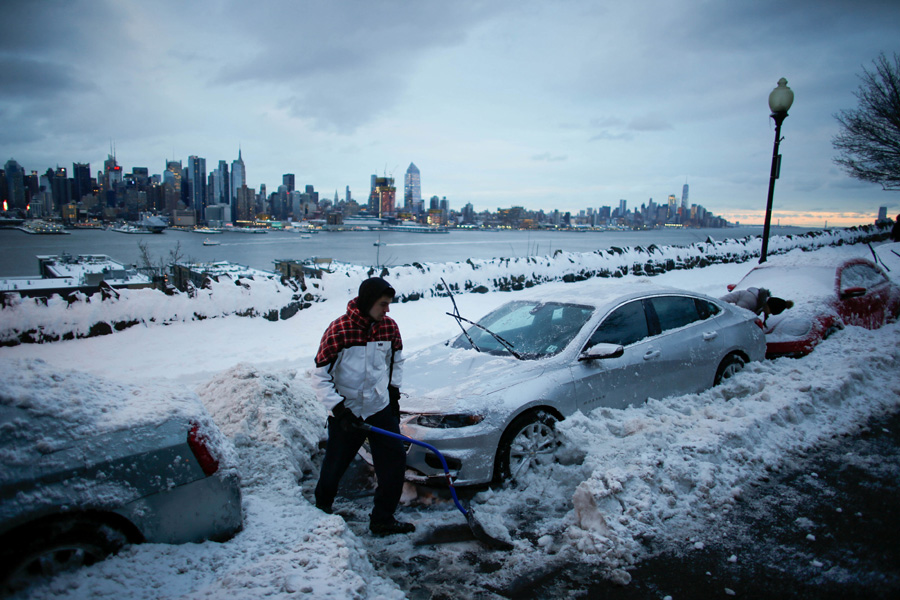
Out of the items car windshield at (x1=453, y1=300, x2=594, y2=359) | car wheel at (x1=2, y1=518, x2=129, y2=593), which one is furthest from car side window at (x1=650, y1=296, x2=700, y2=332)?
car wheel at (x1=2, y1=518, x2=129, y2=593)

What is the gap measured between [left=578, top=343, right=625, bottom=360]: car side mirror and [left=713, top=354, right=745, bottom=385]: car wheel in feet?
6.10

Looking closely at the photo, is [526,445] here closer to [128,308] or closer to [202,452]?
[202,452]

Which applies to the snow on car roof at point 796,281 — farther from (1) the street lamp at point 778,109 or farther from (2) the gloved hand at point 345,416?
(2) the gloved hand at point 345,416

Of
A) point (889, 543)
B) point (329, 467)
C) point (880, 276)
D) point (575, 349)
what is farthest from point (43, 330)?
point (880, 276)

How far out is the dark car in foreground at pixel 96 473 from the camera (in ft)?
6.47

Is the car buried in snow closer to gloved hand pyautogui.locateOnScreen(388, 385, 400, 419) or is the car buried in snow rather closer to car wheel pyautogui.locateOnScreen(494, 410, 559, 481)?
car wheel pyautogui.locateOnScreen(494, 410, 559, 481)

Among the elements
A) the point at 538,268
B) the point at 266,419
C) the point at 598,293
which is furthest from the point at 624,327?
the point at 538,268

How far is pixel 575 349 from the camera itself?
4.26m

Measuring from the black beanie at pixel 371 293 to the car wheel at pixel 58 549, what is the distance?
172 centimetres

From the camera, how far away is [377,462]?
3406mm

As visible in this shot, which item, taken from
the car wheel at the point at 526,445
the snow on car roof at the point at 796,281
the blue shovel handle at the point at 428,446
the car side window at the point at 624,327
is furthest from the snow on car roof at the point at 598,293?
the snow on car roof at the point at 796,281

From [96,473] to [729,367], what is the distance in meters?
5.69

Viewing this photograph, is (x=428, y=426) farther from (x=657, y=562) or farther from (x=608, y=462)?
(x=657, y=562)

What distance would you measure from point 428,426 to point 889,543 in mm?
2998
